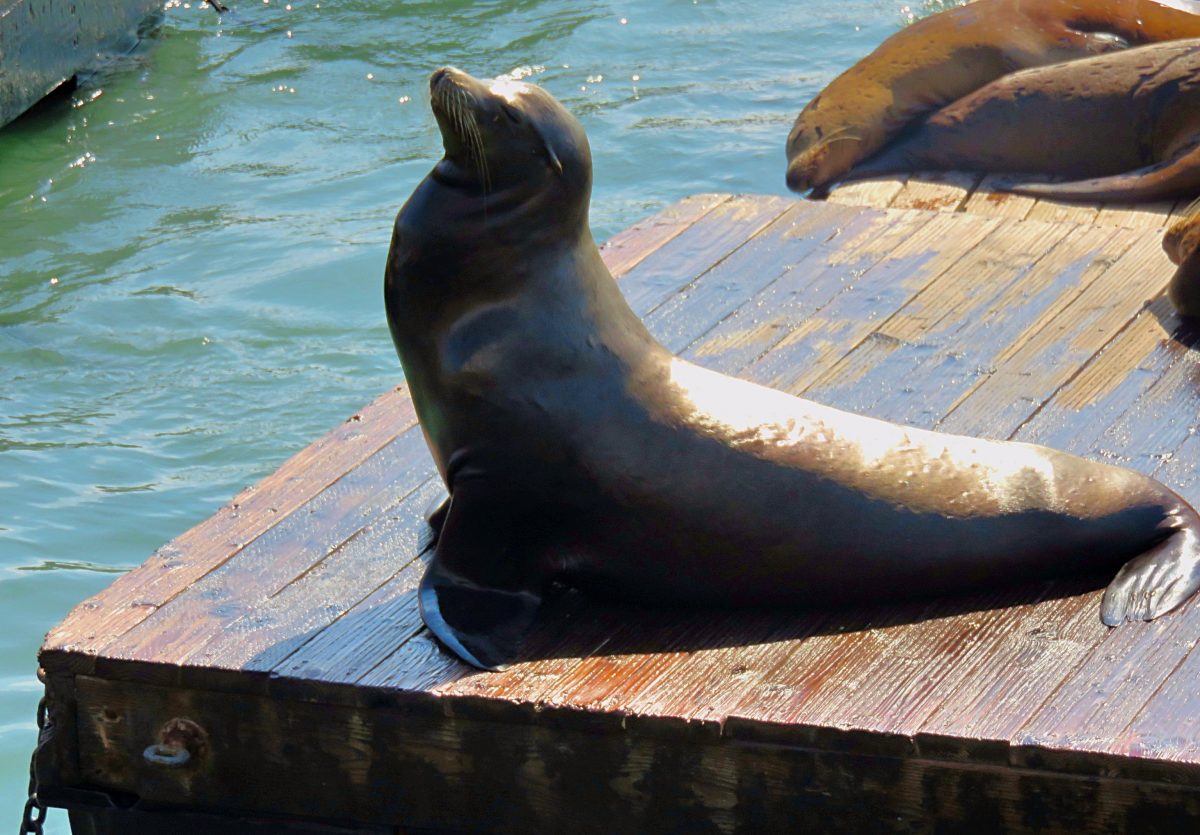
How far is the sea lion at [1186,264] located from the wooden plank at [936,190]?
1.74m

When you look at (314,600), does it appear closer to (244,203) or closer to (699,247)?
(699,247)

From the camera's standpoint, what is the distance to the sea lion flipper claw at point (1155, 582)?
343cm

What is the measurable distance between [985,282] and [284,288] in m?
3.91

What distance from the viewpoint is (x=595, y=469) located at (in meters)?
3.47

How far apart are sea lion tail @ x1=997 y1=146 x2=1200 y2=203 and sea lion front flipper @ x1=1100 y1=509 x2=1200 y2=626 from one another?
3424 millimetres

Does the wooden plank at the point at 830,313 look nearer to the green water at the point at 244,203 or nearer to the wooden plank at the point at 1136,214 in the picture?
the wooden plank at the point at 1136,214

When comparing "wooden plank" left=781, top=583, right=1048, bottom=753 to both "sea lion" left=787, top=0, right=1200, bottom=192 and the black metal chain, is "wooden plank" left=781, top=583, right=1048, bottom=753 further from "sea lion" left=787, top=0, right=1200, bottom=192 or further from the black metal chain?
"sea lion" left=787, top=0, right=1200, bottom=192

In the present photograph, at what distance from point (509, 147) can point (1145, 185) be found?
3988mm

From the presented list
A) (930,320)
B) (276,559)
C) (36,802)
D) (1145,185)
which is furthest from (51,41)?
(36,802)

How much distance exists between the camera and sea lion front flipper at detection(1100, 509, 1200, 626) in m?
3.43

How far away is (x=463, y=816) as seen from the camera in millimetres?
3455

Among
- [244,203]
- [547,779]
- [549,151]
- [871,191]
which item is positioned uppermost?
[549,151]

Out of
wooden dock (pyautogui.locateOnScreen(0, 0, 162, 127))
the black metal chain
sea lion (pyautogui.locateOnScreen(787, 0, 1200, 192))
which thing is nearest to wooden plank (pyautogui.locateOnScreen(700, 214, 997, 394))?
the black metal chain

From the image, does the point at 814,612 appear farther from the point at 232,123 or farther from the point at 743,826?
the point at 232,123
